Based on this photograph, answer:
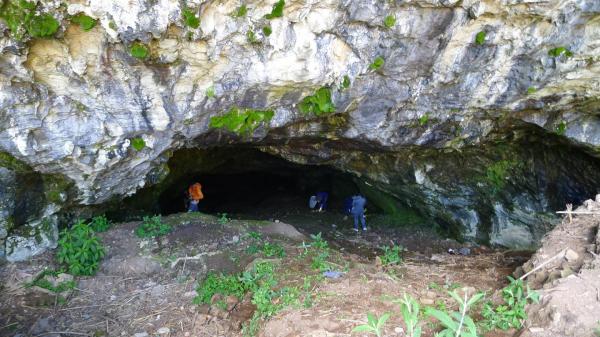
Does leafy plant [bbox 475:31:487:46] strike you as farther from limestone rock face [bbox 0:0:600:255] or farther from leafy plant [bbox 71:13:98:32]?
leafy plant [bbox 71:13:98:32]

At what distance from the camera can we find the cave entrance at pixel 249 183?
10906 mm

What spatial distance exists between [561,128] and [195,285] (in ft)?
19.5

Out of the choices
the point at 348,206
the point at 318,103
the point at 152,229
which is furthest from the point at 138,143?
the point at 348,206

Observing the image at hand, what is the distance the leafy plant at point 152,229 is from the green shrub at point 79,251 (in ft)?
2.42

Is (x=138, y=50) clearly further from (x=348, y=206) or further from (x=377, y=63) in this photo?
(x=348, y=206)

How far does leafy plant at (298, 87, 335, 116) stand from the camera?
19.7ft

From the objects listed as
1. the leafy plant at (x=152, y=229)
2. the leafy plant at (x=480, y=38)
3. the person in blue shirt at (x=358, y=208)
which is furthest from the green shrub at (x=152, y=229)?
the leafy plant at (x=480, y=38)

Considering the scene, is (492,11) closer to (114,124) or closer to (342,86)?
(342,86)

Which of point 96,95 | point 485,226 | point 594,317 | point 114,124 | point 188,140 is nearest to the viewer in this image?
point 594,317

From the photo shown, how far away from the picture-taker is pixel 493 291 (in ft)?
15.2

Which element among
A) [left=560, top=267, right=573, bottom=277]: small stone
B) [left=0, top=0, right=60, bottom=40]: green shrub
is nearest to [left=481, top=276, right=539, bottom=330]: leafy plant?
[left=560, top=267, right=573, bottom=277]: small stone

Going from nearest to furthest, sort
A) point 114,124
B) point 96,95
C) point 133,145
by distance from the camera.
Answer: point 96,95 < point 114,124 < point 133,145

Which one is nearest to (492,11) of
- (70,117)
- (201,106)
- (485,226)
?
(201,106)

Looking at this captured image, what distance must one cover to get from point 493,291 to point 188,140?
4521 millimetres
